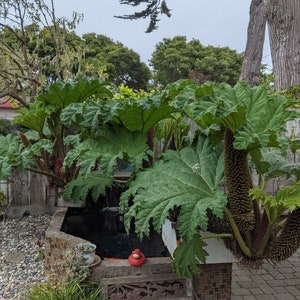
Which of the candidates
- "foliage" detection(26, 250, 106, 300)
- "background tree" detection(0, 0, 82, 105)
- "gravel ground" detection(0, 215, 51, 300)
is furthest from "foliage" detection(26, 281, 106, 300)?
"background tree" detection(0, 0, 82, 105)

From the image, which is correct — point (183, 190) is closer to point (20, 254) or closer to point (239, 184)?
point (239, 184)

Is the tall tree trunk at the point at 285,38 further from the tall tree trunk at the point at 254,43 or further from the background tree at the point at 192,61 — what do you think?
the background tree at the point at 192,61

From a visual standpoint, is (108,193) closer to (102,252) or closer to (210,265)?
(102,252)

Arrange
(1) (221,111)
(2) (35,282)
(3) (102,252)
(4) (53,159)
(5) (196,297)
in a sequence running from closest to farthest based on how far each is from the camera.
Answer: (1) (221,111) → (5) (196,297) → (2) (35,282) → (3) (102,252) → (4) (53,159)

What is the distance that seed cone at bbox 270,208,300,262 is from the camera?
2.10 meters

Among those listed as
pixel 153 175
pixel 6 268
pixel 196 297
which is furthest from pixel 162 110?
pixel 6 268

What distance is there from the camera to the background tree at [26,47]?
5641 millimetres

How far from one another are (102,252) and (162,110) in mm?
1828

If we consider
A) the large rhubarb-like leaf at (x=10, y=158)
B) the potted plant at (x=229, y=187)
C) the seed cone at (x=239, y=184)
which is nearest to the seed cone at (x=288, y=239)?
the potted plant at (x=229, y=187)

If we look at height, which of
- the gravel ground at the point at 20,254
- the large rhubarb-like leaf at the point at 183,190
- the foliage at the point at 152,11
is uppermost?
the foliage at the point at 152,11

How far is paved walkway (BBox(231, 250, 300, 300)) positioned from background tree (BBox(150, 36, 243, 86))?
19469 mm

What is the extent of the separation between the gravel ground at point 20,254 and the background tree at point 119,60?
16.7 meters

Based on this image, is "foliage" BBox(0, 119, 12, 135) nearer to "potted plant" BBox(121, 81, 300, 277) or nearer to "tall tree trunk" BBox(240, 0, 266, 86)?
"potted plant" BBox(121, 81, 300, 277)

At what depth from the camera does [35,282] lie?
10.00 ft
